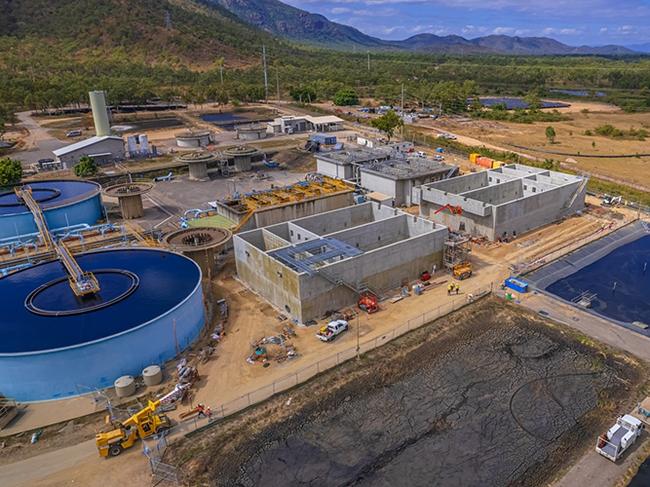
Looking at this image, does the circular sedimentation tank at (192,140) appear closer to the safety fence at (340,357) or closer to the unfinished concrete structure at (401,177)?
the unfinished concrete structure at (401,177)

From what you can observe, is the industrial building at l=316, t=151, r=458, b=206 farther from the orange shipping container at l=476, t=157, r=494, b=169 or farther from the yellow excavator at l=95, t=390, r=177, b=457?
the yellow excavator at l=95, t=390, r=177, b=457

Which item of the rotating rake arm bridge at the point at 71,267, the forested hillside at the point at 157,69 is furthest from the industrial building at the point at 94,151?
the forested hillside at the point at 157,69

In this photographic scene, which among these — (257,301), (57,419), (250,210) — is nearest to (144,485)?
(57,419)

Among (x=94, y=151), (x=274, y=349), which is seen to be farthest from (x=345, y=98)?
(x=274, y=349)

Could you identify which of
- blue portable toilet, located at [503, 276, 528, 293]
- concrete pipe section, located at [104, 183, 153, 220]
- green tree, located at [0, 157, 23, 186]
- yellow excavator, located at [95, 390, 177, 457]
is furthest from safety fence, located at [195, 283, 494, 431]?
green tree, located at [0, 157, 23, 186]

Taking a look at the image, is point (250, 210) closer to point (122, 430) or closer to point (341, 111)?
point (122, 430)

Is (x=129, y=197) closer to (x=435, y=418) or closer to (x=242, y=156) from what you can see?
(x=242, y=156)
